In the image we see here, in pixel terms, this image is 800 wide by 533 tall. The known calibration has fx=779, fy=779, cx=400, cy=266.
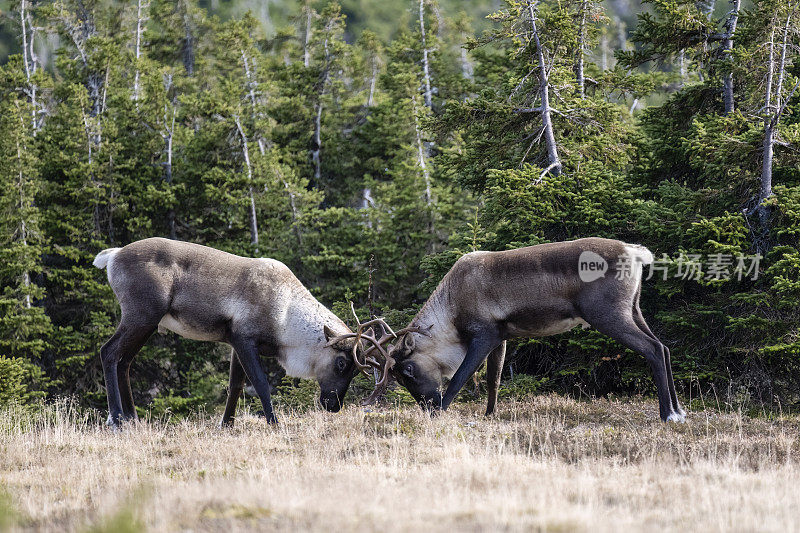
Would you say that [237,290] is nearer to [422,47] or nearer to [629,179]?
[629,179]

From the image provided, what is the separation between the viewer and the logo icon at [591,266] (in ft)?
30.6

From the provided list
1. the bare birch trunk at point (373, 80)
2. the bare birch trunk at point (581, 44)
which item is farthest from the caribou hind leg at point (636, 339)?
the bare birch trunk at point (373, 80)

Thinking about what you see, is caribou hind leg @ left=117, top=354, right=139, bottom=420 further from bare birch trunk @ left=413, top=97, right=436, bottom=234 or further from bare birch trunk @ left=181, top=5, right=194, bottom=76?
bare birch trunk @ left=181, top=5, right=194, bottom=76

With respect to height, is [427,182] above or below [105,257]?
above

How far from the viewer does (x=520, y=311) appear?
31.6 ft

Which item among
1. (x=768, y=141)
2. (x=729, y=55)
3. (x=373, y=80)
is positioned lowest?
(x=768, y=141)

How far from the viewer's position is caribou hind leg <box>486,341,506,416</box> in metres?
10.6

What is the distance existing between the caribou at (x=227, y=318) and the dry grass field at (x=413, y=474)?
22.4 inches

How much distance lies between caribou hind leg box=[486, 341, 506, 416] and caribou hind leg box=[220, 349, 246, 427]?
3.34 metres

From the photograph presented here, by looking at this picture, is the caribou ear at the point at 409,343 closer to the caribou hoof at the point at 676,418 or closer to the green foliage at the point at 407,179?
the green foliage at the point at 407,179

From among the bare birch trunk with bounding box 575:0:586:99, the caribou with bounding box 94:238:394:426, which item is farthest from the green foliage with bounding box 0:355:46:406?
the bare birch trunk with bounding box 575:0:586:99

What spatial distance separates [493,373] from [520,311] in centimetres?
137

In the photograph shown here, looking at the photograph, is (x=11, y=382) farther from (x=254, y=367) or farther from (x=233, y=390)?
(x=254, y=367)

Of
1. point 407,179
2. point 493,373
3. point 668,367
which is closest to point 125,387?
point 493,373
